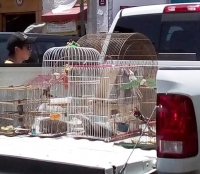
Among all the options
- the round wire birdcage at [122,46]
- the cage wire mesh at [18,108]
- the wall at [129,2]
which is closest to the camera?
the cage wire mesh at [18,108]

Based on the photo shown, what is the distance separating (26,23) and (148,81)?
13417 millimetres

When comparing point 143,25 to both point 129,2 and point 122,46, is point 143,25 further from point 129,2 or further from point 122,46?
point 129,2

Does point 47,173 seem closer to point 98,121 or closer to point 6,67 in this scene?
point 98,121

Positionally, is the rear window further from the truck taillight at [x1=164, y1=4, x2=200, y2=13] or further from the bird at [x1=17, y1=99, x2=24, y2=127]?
the bird at [x1=17, y1=99, x2=24, y2=127]

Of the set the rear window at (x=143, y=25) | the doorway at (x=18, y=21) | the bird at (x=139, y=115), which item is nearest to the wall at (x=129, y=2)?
the doorway at (x=18, y=21)

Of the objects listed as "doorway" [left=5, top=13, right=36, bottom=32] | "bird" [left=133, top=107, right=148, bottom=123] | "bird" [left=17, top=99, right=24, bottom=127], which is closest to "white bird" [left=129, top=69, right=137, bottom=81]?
"bird" [left=133, top=107, right=148, bottom=123]

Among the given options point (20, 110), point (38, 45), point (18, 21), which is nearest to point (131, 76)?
point (20, 110)

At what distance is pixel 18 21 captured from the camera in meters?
17.5

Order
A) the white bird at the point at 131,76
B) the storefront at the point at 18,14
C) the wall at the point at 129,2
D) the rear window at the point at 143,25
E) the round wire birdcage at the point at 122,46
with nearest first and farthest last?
the white bird at the point at 131,76 < the round wire birdcage at the point at 122,46 < the rear window at the point at 143,25 < the wall at the point at 129,2 < the storefront at the point at 18,14

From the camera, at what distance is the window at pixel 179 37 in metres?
5.37

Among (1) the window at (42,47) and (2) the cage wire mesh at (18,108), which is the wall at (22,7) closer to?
(1) the window at (42,47)

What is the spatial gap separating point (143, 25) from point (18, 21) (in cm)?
1209

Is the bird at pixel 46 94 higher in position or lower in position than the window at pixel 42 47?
lower

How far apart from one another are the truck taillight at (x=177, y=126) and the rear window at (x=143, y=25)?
2.68 m
